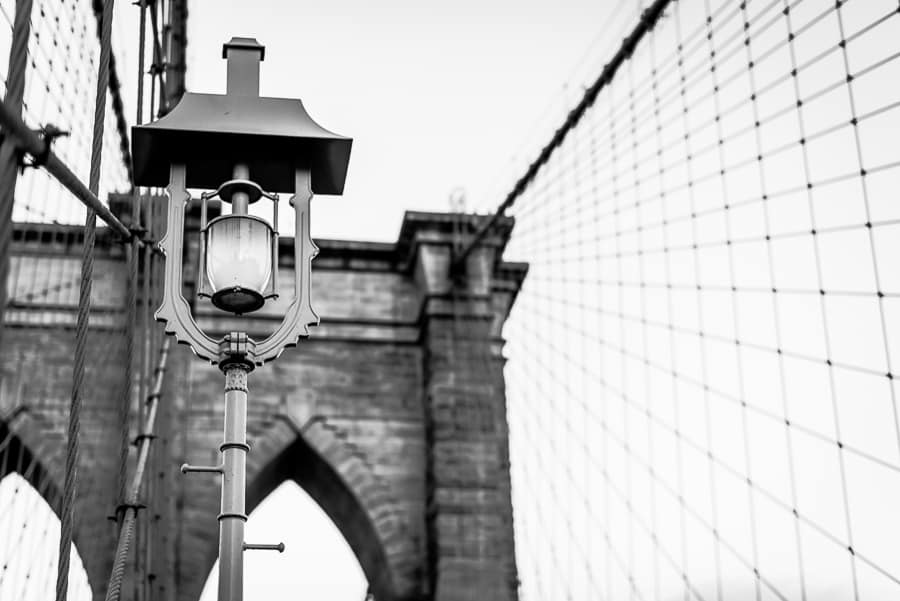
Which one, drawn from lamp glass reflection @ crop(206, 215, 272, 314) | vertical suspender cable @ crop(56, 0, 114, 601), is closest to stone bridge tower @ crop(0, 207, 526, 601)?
vertical suspender cable @ crop(56, 0, 114, 601)

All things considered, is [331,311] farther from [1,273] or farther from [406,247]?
[1,273]

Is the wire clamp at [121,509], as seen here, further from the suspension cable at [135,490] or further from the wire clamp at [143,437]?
the wire clamp at [143,437]

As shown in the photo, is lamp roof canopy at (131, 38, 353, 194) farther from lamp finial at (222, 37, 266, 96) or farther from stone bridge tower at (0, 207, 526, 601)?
stone bridge tower at (0, 207, 526, 601)

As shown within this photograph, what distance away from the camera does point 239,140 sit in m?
3.85

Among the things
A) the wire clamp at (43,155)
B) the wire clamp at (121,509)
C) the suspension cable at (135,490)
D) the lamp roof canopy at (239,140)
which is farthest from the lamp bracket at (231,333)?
the wire clamp at (121,509)

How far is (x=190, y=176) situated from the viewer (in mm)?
3924

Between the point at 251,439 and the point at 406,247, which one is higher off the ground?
the point at 406,247

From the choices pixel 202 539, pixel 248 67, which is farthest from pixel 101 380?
pixel 248 67

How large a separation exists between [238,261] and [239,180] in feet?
1.02

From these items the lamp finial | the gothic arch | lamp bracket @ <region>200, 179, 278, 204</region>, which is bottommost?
→ the gothic arch

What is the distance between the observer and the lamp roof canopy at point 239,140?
3.81 metres

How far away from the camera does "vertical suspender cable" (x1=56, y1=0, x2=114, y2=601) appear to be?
11.4ft

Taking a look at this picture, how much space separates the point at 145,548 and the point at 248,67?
5784 mm

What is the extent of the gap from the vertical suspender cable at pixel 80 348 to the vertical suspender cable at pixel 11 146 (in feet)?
→ 2.90
